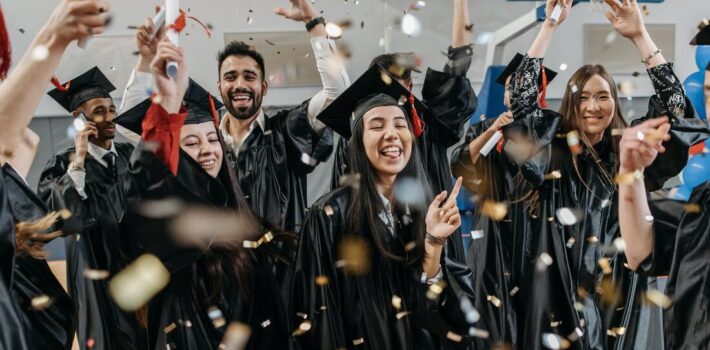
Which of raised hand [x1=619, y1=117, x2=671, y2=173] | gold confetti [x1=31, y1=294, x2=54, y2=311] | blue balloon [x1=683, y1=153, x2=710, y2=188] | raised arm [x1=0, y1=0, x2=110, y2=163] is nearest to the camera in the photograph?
raised arm [x1=0, y1=0, x2=110, y2=163]

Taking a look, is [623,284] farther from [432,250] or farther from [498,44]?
[498,44]

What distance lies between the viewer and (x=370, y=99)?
2910mm

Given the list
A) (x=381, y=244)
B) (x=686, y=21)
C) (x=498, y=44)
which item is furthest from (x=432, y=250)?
(x=686, y=21)

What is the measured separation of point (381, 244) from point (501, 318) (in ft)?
4.22

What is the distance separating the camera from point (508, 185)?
3.67m

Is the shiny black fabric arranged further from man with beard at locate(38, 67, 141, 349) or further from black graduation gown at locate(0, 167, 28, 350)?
man with beard at locate(38, 67, 141, 349)

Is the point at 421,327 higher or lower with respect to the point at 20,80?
lower

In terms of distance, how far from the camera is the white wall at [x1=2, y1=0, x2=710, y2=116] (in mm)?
8172

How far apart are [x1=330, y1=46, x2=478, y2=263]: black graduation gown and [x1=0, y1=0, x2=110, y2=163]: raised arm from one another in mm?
2103

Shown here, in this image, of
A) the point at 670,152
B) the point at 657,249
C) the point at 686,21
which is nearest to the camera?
the point at 657,249

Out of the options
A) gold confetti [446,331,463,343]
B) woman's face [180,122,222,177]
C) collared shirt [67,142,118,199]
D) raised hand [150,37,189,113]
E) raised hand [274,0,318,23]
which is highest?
raised hand [274,0,318,23]

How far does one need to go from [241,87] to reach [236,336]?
1.54 m

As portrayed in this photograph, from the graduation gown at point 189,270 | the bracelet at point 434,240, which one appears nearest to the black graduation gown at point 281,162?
the graduation gown at point 189,270

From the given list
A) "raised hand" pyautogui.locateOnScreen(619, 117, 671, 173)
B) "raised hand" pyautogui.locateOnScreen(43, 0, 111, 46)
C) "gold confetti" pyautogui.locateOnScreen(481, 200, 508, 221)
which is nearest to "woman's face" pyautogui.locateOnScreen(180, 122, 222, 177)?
"raised hand" pyautogui.locateOnScreen(43, 0, 111, 46)
